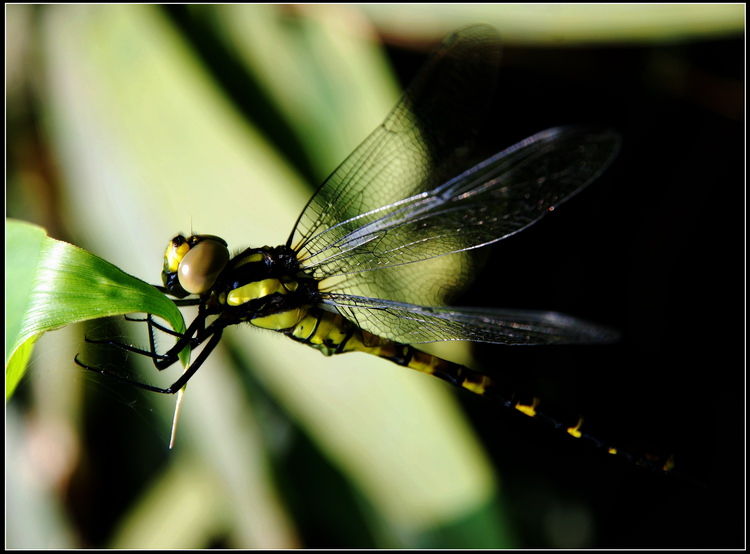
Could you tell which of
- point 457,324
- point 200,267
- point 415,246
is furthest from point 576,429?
point 200,267

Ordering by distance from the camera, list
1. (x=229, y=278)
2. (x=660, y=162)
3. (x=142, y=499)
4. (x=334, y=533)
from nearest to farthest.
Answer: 1. (x=229, y=278)
2. (x=334, y=533)
3. (x=142, y=499)
4. (x=660, y=162)

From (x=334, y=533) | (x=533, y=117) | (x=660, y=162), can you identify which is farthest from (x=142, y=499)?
(x=660, y=162)

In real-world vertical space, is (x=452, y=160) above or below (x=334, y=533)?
above

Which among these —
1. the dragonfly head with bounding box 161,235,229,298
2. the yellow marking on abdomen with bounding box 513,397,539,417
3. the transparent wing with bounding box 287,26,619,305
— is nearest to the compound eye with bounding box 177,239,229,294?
the dragonfly head with bounding box 161,235,229,298

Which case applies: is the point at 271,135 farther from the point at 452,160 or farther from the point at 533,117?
the point at 533,117

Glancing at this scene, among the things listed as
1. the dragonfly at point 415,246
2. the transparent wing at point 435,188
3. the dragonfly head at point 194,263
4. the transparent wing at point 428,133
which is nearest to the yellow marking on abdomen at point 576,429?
the dragonfly at point 415,246

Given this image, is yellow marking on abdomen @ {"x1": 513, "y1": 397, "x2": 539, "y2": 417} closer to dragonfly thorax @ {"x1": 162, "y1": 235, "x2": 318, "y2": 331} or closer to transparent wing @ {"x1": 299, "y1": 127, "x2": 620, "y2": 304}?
transparent wing @ {"x1": 299, "y1": 127, "x2": 620, "y2": 304}

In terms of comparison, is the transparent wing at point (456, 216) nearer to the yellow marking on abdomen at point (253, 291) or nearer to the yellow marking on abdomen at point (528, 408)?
the yellow marking on abdomen at point (253, 291)
